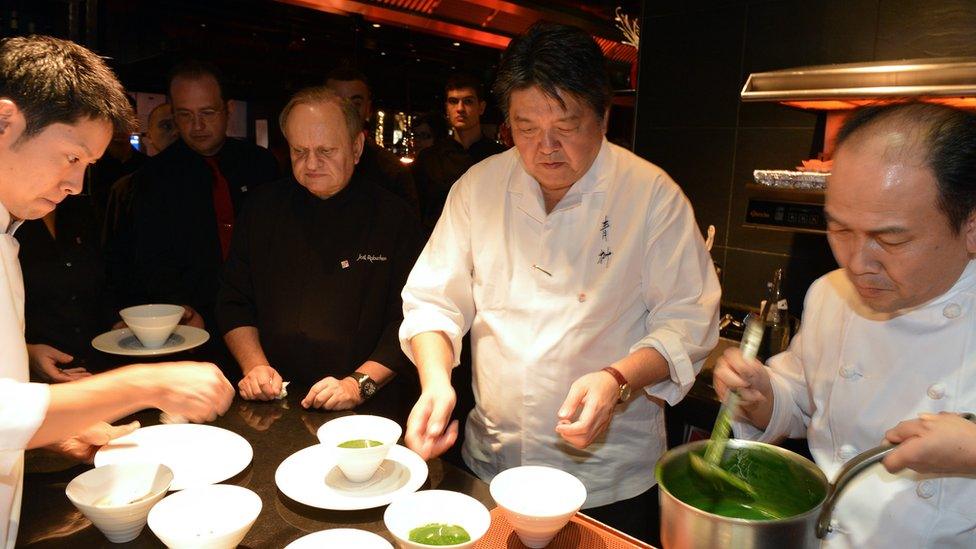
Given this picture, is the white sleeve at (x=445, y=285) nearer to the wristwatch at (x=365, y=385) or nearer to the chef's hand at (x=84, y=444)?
the wristwatch at (x=365, y=385)

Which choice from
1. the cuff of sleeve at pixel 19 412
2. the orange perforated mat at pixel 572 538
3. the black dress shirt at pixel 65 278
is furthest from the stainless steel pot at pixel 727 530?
the black dress shirt at pixel 65 278

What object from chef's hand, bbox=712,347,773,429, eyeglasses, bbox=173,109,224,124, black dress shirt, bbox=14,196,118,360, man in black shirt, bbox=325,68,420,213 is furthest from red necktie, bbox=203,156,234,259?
chef's hand, bbox=712,347,773,429

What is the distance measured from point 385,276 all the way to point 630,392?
108cm

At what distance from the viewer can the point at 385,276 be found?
91.7 inches

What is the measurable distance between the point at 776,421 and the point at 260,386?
1.34 metres

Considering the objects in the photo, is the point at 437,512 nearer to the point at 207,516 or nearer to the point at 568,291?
the point at 207,516

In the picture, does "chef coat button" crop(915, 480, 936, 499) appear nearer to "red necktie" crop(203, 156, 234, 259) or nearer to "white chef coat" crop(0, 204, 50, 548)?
"white chef coat" crop(0, 204, 50, 548)

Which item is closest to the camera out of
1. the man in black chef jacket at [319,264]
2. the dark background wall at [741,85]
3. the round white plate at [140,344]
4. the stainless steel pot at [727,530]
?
the stainless steel pot at [727,530]

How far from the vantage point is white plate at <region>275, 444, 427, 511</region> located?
1254mm

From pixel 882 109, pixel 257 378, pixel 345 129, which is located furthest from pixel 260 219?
pixel 882 109

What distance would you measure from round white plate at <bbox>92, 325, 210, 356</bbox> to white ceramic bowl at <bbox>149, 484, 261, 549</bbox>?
105 cm

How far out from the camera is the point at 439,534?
3.59ft

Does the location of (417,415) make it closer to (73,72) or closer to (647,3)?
(73,72)

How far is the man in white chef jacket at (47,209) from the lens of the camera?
1.13 metres
